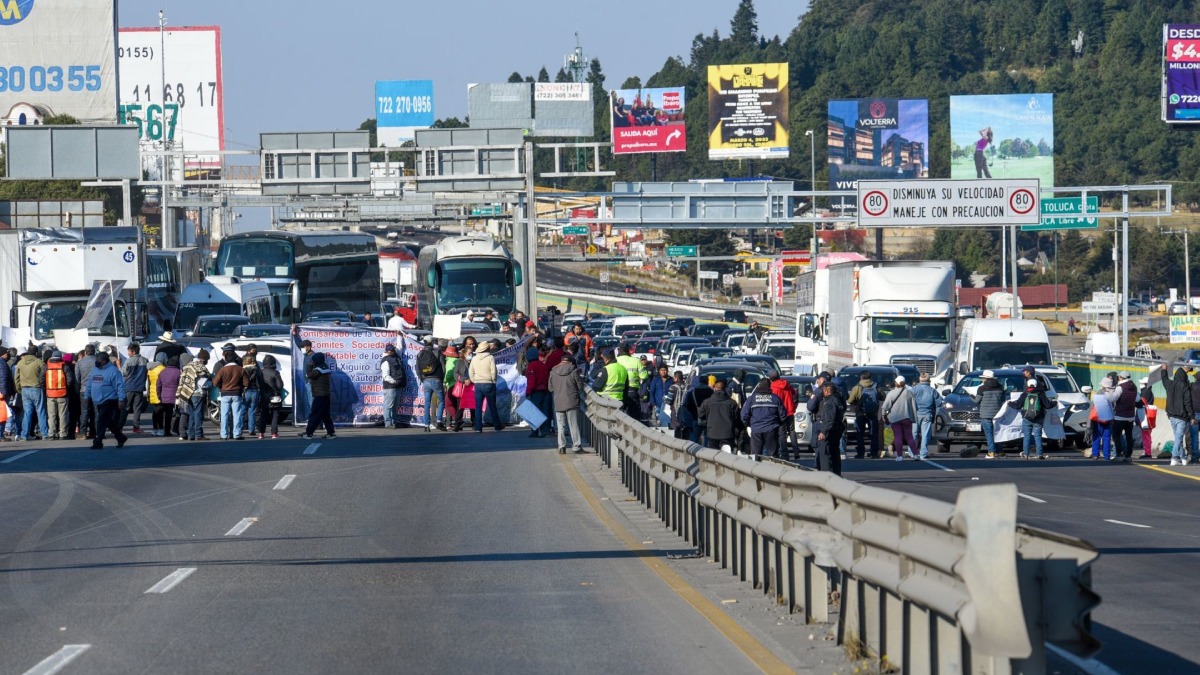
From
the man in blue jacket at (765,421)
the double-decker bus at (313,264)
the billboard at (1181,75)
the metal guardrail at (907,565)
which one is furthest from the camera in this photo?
the billboard at (1181,75)

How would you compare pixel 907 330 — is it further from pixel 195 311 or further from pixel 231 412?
pixel 195 311

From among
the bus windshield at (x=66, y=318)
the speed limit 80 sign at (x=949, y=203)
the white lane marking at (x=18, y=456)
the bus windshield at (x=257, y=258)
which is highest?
the speed limit 80 sign at (x=949, y=203)

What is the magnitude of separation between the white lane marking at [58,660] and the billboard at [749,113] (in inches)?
3565

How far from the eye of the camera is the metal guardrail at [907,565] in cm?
632

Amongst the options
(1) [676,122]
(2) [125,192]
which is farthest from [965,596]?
(1) [676,122]

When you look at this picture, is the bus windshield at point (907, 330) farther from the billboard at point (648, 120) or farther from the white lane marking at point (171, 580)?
the billboard at point (648, 120)

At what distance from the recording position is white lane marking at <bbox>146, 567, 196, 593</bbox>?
38.6 feet

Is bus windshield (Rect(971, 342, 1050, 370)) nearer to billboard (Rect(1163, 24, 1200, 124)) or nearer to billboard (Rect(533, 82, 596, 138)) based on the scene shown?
billboard (Rect(1163, 24, 1200, 124))

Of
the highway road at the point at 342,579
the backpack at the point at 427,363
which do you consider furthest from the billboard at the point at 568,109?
the highway road at the point at 342,579

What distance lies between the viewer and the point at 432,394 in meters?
29.9

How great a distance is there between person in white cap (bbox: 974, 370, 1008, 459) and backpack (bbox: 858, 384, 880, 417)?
6.46 ft

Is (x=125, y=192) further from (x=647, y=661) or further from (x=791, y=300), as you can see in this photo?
(x=791, y=300)

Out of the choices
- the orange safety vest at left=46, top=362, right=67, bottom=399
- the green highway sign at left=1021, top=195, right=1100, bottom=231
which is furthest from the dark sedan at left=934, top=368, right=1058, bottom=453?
the green highway sign at left=1021, top=195, right=1100, bottom=231

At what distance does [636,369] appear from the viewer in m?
26.6
